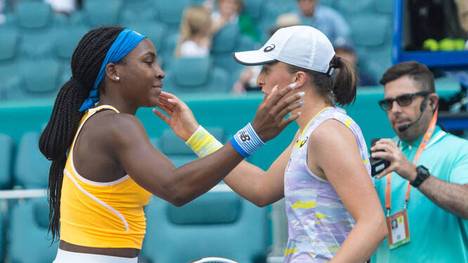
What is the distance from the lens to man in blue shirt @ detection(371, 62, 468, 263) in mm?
4484

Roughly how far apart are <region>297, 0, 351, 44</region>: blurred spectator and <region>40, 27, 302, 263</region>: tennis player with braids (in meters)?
6.63

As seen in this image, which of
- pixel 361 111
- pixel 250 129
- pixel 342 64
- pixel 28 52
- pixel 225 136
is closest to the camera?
pixel 250 129

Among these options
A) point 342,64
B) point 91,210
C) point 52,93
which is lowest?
point 52,93

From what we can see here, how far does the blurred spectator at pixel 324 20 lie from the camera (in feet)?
34.3

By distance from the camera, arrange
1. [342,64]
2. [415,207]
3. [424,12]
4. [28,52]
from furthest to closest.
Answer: [28,52] → [424,12] → [415,207] → [342,64]

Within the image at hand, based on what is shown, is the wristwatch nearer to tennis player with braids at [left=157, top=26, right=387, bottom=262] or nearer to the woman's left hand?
tennis player with braids at [left=157, top=26, right=387, bottom=262]

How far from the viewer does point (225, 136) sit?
720 cm

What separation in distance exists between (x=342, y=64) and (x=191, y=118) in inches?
30.4

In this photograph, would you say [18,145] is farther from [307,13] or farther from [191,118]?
[307,13]

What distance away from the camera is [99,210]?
146 inches

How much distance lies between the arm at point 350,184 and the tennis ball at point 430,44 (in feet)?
7.91

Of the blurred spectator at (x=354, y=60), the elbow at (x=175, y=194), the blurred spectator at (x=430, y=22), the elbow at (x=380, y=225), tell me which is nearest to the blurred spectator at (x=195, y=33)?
the blurred spectator at (x=354, y=60)

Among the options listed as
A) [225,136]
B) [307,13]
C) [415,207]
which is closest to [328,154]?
[415,207]

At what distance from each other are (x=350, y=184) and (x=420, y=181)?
100 cm
